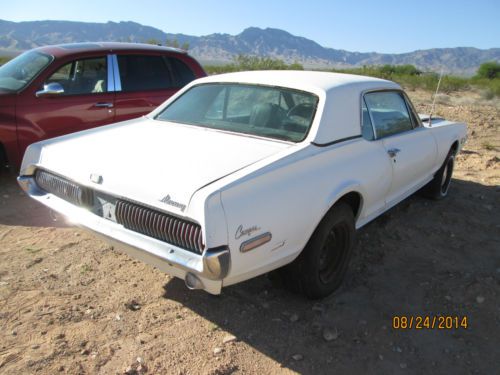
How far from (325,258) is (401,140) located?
1.44 meters

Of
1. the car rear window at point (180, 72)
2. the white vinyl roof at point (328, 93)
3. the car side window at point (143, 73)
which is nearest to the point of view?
the white vinyl roof at point (328, 93)

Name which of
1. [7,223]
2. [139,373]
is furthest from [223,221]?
[7,223]

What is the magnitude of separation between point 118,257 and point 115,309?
0.74 m

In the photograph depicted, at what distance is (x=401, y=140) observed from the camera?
3.89 metres

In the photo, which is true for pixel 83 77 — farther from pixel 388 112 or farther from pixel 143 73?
pixel 388 112

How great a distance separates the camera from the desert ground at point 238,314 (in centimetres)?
247

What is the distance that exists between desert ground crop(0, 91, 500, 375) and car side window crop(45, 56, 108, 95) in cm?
171

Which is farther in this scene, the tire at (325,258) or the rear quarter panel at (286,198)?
the tire at (325,258)

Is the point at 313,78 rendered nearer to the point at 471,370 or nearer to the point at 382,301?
the point at 382,301

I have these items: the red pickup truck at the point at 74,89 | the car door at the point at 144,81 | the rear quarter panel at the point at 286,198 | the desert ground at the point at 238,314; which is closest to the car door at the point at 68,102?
the red pickup truck at the point at 74,89

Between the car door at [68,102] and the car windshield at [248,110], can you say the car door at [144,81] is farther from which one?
the car windshield at [248,110]

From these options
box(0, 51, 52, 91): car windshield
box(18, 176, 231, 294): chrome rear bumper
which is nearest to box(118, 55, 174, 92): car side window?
box(0, 51, 52, 91): car windshield

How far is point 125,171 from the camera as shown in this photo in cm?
254
